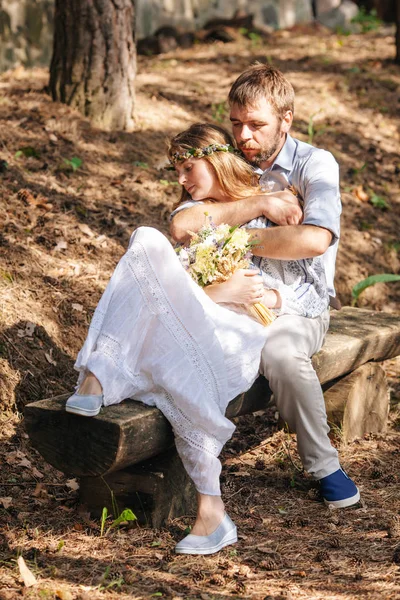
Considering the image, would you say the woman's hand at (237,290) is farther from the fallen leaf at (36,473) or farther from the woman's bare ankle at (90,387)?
the fallen leaf at (36,473)

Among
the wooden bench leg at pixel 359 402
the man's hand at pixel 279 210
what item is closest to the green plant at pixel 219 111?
the wooden bench leg at pixel 359 402

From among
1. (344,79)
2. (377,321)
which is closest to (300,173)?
(377,321)

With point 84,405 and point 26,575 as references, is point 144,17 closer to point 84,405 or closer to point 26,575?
point 84,405

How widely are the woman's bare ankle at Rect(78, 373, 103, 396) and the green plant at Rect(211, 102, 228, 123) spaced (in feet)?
17.1

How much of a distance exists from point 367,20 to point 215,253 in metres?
12.4

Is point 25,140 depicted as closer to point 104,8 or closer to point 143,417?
point 104,8

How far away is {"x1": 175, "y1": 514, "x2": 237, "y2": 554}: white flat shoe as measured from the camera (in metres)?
3.43

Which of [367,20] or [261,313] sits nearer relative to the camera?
[261,313]

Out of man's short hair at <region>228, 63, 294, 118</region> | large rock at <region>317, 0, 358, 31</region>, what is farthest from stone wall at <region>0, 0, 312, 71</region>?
man's short hair at <region>228, 63, 294, 118</region>

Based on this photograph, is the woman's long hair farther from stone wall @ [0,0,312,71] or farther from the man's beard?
stone wall @ [0,0,312,71]

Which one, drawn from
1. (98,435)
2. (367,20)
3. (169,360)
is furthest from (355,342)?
(367,20)

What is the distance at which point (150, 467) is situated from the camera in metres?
3.69

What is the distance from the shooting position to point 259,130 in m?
4.30

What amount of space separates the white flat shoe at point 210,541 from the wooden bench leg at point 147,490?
0.26m
